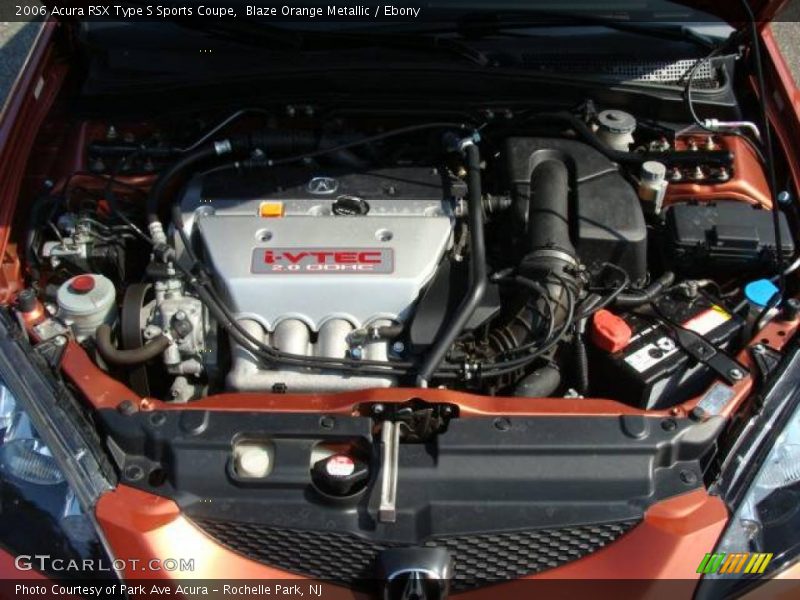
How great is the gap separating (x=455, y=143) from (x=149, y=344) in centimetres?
91

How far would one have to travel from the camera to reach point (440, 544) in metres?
1.52

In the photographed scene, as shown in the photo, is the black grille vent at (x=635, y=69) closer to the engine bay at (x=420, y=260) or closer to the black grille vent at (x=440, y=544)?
the engine bay at (x=420, y=260)

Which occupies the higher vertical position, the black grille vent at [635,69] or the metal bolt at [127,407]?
the black grille vent at [635,69]

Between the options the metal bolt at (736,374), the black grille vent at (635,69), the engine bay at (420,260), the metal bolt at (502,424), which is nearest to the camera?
the metal bolt at (502,424)

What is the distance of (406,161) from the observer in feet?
7.25

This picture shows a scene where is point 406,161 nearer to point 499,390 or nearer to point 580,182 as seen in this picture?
point 580,182

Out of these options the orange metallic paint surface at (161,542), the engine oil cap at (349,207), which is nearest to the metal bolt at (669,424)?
→ the orange metallic paint surface at (161,542)

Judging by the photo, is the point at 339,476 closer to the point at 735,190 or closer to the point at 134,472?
the point at 134,472

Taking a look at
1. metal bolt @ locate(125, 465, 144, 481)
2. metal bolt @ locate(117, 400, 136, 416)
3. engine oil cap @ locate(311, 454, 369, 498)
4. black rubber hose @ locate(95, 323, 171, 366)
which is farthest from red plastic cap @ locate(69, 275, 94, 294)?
engine oil cap @ locate(311, 454, 369, 498)

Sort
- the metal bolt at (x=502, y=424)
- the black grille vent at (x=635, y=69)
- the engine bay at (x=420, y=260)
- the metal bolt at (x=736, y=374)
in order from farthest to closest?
the black grille vent at (x=635, y=69) < the engine bay at (x=420, y=260) < the metal bolt at (x=736, y=374) < the metal bolt at (x=502, y=424)

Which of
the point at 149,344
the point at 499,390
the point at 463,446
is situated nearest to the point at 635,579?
the point at 463,446

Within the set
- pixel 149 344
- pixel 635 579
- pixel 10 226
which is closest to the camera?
pixel 635 579

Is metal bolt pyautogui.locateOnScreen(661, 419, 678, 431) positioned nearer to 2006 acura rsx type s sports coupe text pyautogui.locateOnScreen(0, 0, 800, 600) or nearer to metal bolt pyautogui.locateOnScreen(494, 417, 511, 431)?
2006 acura rsx type s sports coupe text pyautogui.locateOnScreen(0, 0, 800, 600)

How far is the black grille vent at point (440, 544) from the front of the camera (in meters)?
1.53
